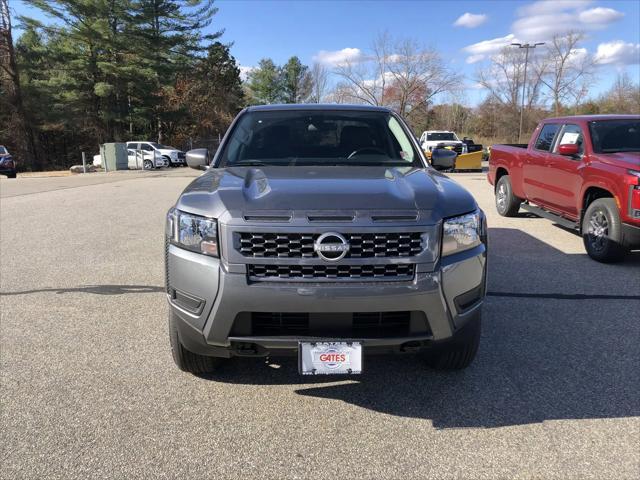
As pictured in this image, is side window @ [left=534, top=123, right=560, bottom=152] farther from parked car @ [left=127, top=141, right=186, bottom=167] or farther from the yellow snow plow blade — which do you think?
parked car @ [left=127, top=141, right=186, bottom=167]

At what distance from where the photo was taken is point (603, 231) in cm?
635

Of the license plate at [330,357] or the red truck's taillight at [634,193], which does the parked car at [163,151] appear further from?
the license plate at [330,357]

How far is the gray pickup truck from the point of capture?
263cm

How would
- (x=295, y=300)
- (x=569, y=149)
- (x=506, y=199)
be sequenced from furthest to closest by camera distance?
1. (x=506, y=199)
2. (x=569, y=149)
3. (x=295, y=300)

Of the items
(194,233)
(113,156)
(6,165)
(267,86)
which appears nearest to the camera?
(194,233)

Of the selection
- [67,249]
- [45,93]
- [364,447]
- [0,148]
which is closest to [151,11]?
[45,93]

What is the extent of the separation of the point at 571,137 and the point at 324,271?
6.06 metres

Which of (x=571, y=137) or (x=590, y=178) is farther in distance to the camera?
(x=571, y=137)

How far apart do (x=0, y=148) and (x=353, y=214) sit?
29.1 meters

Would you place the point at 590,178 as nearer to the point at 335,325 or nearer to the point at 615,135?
the point at 615,135

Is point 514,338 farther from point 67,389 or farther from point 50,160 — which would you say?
point 50,160

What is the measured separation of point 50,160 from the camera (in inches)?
1927

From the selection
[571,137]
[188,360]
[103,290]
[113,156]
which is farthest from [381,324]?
[113,156]

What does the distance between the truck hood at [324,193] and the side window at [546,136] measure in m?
5.39
